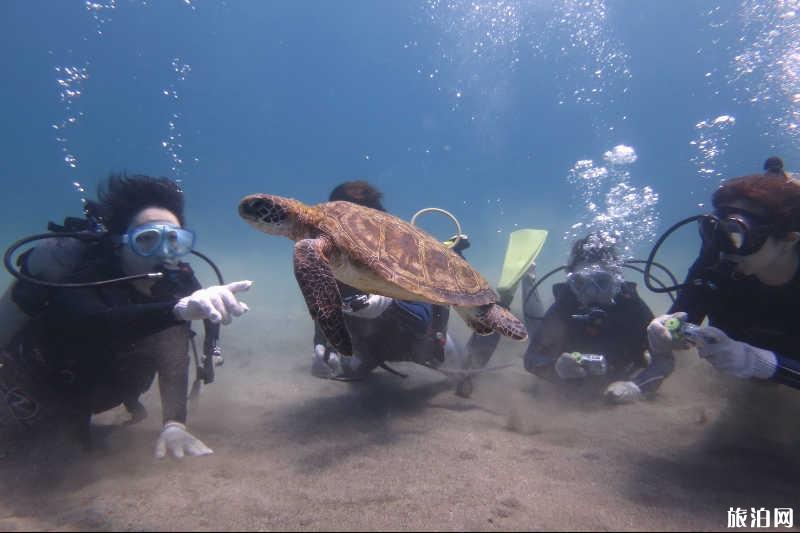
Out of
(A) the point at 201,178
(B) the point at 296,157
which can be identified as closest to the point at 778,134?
(B) the point at 296,157

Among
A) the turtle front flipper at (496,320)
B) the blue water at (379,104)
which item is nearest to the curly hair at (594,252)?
the turtle front flipper at (496,320)

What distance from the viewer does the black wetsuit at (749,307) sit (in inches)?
139

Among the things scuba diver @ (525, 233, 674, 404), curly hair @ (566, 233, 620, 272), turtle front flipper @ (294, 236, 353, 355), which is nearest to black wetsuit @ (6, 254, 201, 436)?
turtle front flipper @ (294, 236, 353, 355)

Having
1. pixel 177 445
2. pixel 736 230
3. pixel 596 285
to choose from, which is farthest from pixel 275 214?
pixel 596 285

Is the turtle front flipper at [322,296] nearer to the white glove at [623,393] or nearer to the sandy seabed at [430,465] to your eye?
the sandy seabed at [430,465]

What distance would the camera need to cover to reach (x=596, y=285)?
18.9 feet

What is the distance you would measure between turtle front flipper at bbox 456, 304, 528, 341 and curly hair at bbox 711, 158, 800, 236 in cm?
244

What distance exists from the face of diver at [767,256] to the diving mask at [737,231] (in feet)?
0.16

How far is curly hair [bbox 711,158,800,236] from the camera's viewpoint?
324 cm

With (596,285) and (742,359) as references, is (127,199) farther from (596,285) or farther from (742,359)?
(596,285)

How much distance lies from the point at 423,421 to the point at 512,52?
68.5 metres

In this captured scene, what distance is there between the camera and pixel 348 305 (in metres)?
4.06

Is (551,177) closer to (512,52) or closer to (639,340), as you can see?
→ (512,52)

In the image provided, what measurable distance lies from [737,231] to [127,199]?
263 inches
